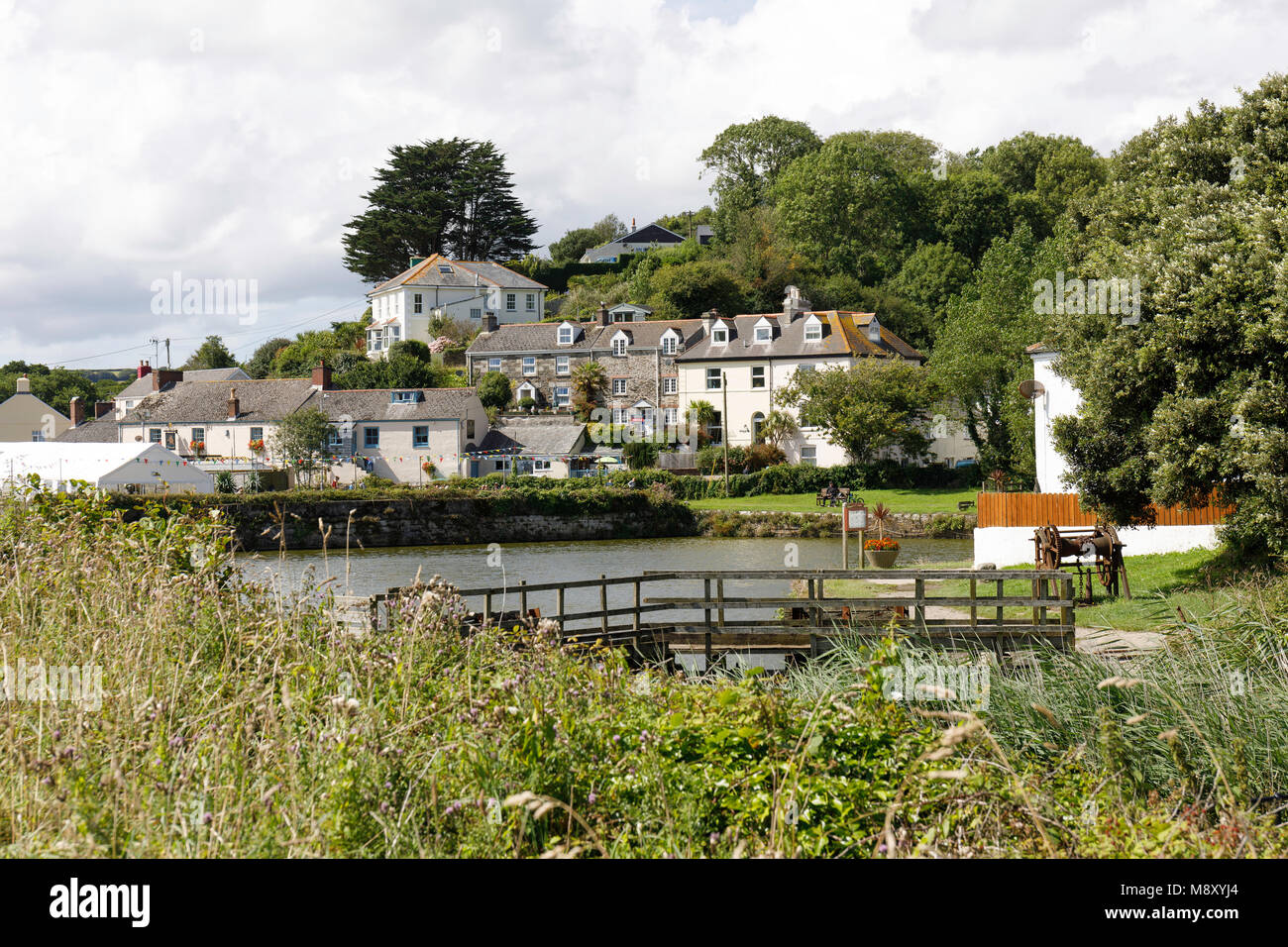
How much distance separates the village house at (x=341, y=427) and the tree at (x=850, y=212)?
32.8 meters

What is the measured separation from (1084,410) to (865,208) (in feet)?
224

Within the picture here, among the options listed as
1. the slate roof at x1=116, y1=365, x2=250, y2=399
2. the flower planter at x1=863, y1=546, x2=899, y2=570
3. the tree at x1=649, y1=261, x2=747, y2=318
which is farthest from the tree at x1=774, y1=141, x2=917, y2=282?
the flower planter at x1=863, y1=546, x2=899, y2=570

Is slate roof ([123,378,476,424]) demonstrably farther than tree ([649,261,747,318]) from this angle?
No

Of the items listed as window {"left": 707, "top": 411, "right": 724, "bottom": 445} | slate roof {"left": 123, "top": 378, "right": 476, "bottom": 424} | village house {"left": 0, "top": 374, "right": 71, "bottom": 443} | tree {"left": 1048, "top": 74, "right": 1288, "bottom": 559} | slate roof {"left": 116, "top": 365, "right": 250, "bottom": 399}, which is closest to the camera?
tree {"left": 1048, "top": 74, "right": 1288, "bottom": 559}

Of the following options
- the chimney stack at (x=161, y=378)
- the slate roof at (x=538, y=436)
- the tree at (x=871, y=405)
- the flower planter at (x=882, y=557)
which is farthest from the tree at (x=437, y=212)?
the flower planter at (x=882, y=557)

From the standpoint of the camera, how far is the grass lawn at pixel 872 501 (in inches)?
1827

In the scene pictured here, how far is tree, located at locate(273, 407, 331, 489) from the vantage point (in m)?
57.8

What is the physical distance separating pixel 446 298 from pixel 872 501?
4473 cm

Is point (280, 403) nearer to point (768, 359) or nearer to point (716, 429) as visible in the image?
point (716, 429)

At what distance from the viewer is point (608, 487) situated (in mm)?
50625

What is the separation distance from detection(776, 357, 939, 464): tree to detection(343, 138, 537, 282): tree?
47.1 metres

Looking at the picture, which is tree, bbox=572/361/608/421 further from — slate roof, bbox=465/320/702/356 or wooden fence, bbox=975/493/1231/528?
wooden fence, bbox=975/493/1231/528
